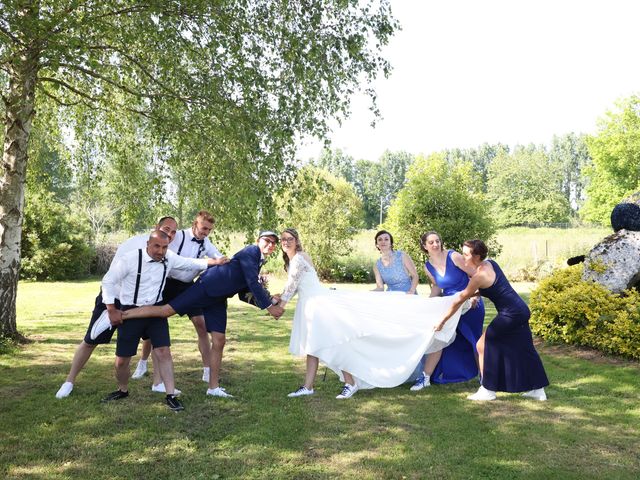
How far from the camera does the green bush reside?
8578 millimetres

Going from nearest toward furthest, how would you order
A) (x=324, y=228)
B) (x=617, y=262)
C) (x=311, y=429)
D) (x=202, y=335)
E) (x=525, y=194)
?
(x=311, y=429) → (x=202, y=335) → (x=617, y=262) → (x=324, y=228) → (x=525, y=194)

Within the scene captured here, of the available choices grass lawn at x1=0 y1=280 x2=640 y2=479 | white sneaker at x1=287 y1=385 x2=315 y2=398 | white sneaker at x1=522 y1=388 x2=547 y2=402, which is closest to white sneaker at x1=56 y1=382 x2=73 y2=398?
grass lawn at x1=0 y1=280 x2=640 y2=479

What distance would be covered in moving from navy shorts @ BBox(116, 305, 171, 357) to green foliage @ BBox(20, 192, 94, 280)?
20.6 meters

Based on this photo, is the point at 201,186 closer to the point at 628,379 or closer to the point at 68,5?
the point at 68,5

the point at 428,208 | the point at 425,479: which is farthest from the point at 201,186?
the point at 428,208

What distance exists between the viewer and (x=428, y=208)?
2362 centimetres

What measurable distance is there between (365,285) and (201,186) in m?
15.9

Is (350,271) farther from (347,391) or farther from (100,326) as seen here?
(100,326)

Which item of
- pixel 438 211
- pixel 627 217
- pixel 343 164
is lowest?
pixel 627 217

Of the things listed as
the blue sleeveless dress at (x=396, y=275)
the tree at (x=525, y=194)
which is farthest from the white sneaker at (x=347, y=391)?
the tree at (x=525, y=194)

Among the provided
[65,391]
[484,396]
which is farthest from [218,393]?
[484,396]

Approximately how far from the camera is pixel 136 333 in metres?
6.33

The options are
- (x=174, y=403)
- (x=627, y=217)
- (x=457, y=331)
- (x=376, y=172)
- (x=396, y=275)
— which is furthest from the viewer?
(x=376, y=172)

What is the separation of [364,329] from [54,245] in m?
22.9
